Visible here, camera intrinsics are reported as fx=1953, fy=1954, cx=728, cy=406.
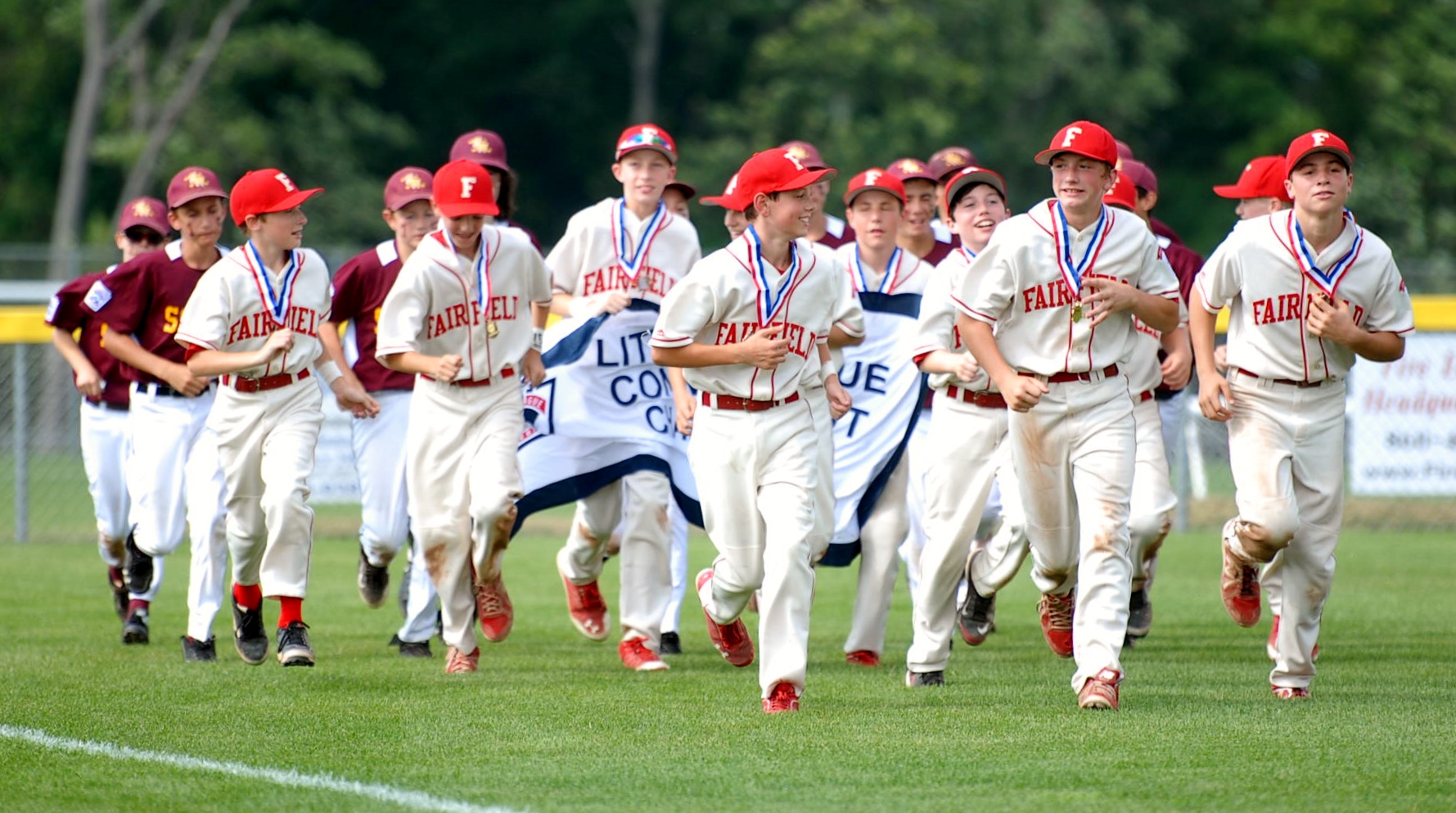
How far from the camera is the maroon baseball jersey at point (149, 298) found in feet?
31.7

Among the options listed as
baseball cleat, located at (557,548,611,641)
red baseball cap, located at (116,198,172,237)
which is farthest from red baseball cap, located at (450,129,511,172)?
baseball cleat, located at (557,548,611,641)

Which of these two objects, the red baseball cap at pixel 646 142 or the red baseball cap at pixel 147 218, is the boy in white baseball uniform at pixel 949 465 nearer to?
the red baseball cap at pixel 646 142

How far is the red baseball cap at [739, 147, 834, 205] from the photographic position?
7.47m

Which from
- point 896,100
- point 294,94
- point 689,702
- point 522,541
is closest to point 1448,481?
point 522,541

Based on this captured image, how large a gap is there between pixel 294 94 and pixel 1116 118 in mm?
15165

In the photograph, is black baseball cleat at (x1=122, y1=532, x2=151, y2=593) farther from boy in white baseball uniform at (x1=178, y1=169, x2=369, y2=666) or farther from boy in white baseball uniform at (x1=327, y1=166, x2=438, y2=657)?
boy in white baseball uniform at (x1=178, y1=169, x2=369, y2=666)

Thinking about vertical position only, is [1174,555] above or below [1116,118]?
below

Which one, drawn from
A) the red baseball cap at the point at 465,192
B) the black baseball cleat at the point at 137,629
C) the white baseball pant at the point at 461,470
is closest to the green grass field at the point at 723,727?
the black baseball cleat at the point at 137,629

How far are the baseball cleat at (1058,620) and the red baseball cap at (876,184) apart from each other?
2.13 meters

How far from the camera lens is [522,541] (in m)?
17.0

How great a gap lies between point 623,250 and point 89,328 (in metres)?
3.35

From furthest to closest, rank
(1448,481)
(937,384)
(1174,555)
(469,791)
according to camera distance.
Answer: (1448,481), (1174,555), (937,384), (469,791)

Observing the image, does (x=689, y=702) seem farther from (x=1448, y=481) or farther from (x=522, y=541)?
(x=1448, y=481)

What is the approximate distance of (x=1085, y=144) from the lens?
24.1ft
